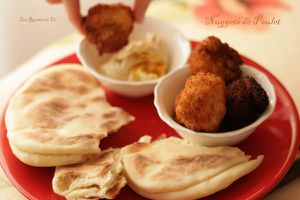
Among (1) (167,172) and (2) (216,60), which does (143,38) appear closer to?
(2) (216,60)

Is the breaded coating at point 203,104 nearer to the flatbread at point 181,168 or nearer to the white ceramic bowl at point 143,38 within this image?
the flatbread at point 181,168

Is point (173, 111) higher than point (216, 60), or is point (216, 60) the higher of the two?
point (216, 60)

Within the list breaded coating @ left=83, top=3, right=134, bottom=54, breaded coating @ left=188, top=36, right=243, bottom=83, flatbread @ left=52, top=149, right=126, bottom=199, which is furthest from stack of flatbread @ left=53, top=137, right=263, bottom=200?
breaded coating @ left=83, top=3, right=134, bottom=54

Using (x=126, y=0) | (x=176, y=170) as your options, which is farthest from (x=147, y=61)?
(x=126, y=0)

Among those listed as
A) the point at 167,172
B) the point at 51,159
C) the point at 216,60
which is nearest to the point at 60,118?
the point at 51,159

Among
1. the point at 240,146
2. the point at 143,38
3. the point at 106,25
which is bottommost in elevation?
the point at 240,146

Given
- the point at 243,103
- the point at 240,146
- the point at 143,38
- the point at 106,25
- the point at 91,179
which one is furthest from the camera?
the point at 143,38

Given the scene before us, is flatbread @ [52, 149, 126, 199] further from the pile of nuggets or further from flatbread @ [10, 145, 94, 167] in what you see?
the pile of nuggets

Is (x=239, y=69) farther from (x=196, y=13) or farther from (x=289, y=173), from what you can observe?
(x=196, y=13)
